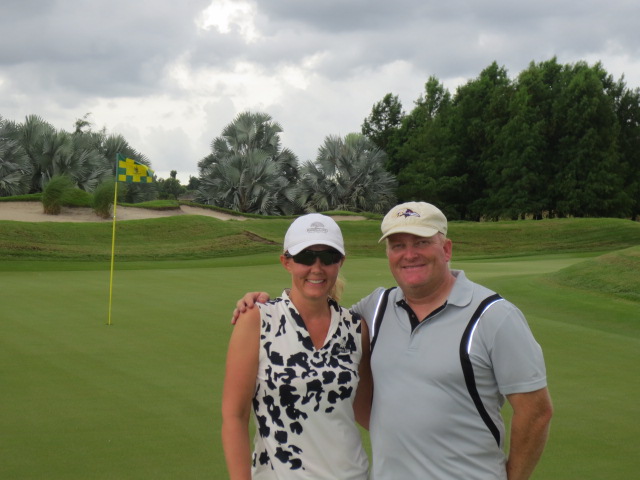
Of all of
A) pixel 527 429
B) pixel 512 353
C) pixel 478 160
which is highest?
pixel 478 160

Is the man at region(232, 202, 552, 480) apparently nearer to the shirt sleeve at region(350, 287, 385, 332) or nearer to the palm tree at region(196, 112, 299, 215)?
the shirt sleeve at region(350, 287, 385, 332)

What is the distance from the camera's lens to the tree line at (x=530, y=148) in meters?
49.5

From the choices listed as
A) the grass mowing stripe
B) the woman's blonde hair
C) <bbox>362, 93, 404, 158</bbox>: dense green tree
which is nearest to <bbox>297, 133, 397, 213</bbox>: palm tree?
<bbox>362, 93, 404, 158</bbox>: dense green tree

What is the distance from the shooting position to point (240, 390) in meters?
2.84

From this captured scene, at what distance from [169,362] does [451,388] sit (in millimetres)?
5956

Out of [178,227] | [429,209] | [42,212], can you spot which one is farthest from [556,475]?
[42,212]

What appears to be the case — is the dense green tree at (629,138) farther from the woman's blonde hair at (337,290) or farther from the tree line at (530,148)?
the woman's blonde hair at (337,290)

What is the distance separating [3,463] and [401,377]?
A: 132 inches

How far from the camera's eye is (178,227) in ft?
101

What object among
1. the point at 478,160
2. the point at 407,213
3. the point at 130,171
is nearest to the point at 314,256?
the point at 407,213

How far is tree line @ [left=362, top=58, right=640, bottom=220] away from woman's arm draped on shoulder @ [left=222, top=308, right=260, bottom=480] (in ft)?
160

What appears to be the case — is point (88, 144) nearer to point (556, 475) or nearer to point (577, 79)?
point (577, 79)

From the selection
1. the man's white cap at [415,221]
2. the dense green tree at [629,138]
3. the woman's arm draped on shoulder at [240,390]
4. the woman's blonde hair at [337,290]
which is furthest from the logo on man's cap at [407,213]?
the dense green tree at [629,138]

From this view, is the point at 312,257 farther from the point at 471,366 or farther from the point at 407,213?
the point at 471,366
